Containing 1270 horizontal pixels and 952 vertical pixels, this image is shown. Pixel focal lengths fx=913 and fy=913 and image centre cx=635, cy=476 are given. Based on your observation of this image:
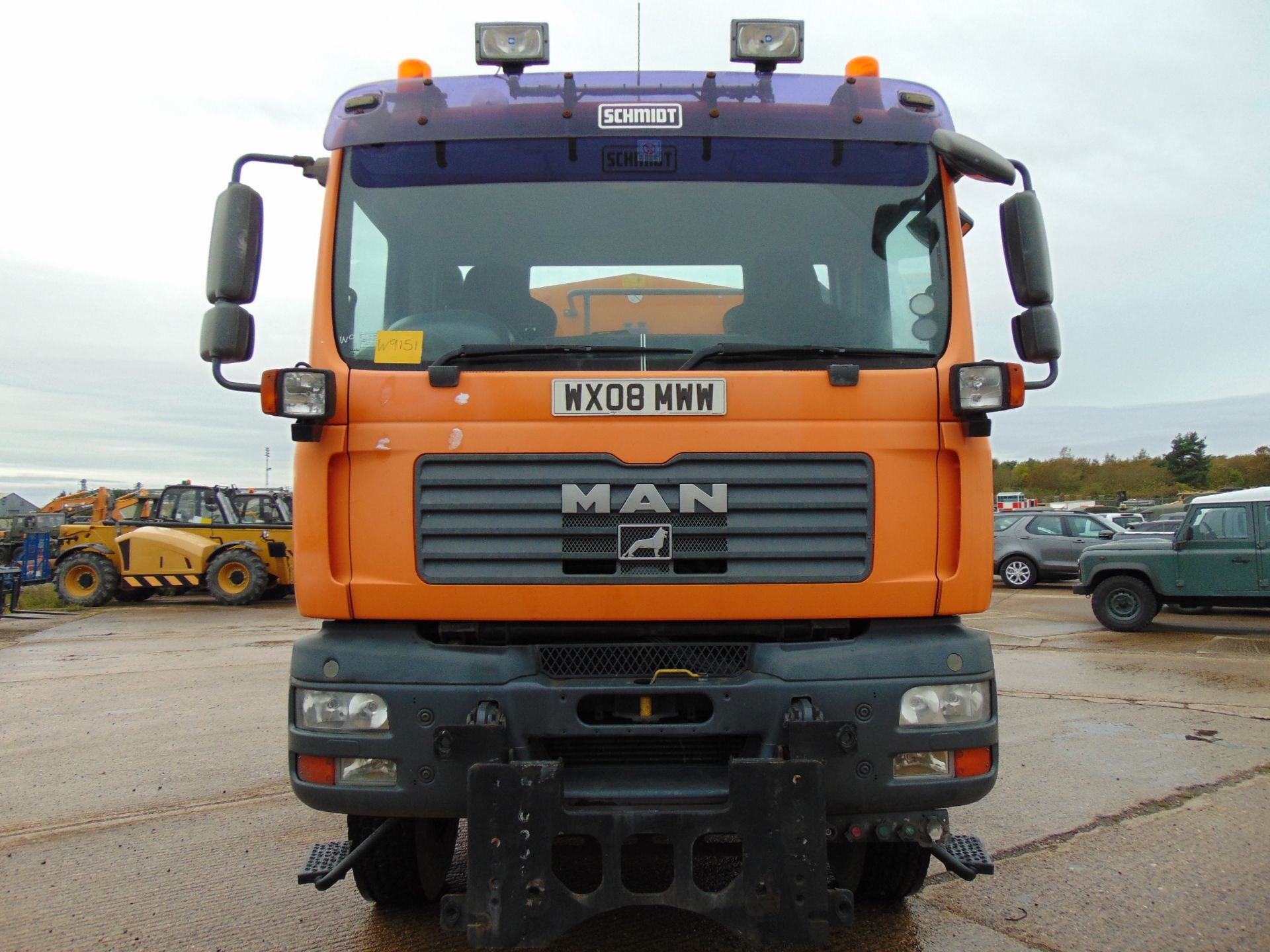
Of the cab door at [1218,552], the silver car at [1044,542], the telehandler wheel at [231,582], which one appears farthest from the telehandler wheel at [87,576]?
the cab door at [1218,552]

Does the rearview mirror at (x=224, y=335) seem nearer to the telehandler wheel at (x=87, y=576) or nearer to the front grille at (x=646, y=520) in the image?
the front grille at (x=646, y=520)

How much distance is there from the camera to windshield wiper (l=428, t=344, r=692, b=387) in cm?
284

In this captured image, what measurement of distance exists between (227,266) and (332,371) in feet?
1.98

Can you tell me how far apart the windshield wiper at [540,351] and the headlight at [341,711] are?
1000mm

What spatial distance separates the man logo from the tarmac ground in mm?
1378

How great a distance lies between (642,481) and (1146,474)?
251ft

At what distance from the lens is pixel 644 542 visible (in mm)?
2707

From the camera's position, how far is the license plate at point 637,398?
2.74 meters

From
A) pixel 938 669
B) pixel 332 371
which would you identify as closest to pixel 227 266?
pixel 332 371

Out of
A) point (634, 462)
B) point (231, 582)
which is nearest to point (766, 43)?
point (634, 462)

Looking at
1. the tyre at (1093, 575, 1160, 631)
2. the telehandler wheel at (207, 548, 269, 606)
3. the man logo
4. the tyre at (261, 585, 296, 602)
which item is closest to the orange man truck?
the man logo

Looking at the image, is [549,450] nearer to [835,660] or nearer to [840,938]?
[835,660]

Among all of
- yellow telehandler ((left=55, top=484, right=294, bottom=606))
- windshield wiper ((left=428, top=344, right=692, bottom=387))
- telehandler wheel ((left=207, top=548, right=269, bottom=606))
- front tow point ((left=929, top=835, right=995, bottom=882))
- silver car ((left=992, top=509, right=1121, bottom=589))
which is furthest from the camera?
silver car ((left=992, top=509, right=1121, bottom=589))

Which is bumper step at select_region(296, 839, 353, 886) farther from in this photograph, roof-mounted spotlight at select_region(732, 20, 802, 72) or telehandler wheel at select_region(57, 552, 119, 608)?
telehandler wheel at select_region(57, 552, 119, 608)
